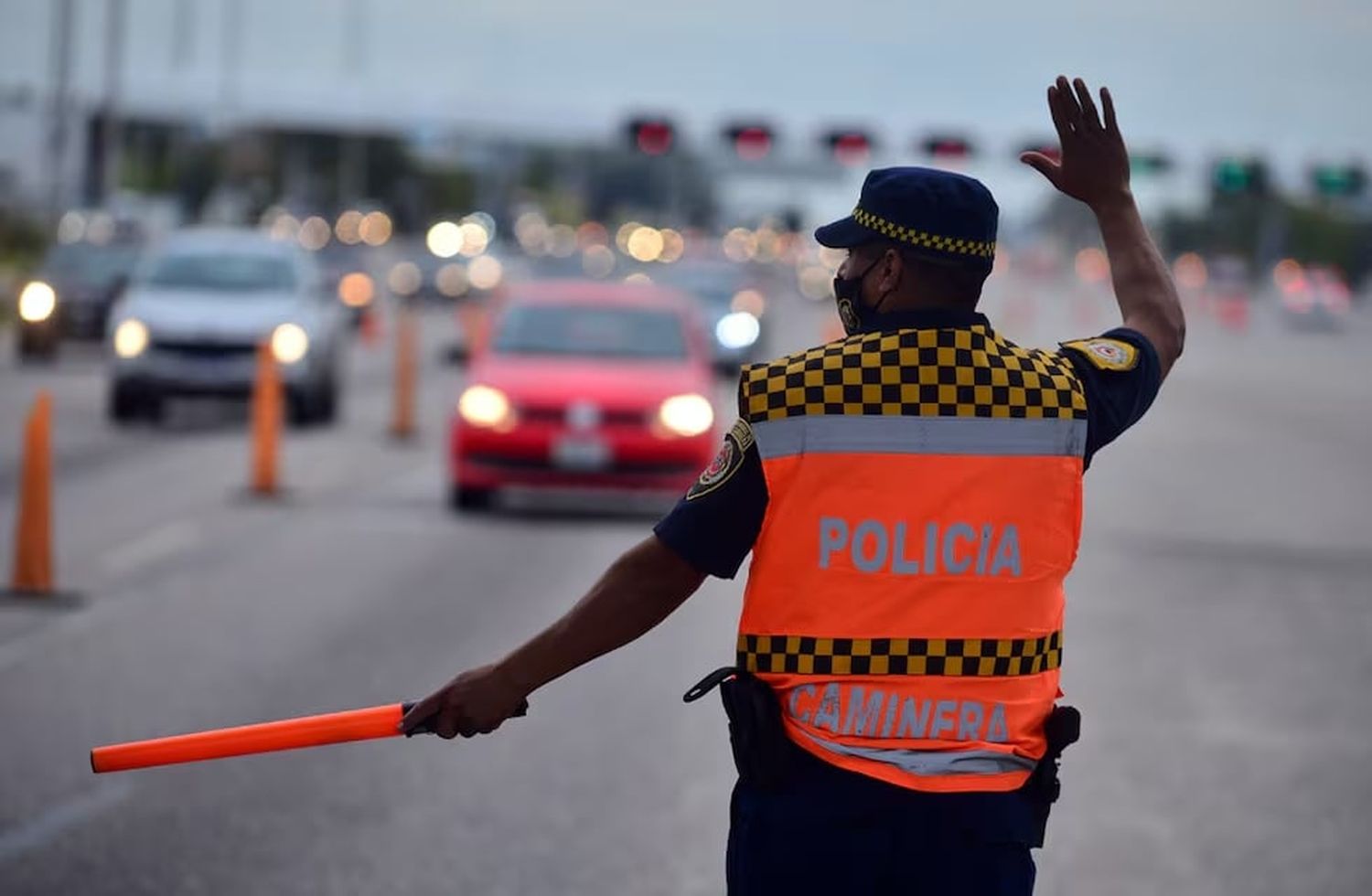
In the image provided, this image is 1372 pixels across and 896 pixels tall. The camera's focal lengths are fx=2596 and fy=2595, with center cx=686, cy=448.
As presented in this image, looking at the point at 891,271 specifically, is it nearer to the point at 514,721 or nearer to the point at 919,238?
the point at 919,238

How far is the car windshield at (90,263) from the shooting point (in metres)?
36.6

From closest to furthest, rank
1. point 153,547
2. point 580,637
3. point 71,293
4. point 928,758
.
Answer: point 928,758 < point 580,637 < point 153,547 < point 71,293

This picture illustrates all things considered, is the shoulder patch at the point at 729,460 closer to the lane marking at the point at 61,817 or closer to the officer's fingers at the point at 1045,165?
the officer's fingers at the point at 1045,165

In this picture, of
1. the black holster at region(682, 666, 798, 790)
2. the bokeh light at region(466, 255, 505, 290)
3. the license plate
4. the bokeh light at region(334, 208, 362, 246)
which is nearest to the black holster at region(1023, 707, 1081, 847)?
the black holster at region(682, 666, 798, 790)

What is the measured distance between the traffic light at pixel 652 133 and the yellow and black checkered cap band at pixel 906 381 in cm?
6574

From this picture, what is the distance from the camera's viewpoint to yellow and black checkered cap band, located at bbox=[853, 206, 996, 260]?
3.97m

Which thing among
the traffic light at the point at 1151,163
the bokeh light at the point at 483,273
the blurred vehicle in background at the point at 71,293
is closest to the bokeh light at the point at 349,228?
the traffic light at the point at 1151,163

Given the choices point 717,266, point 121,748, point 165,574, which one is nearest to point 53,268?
point 717,266

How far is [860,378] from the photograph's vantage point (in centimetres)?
394

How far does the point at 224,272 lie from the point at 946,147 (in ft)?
171

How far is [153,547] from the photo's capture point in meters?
15.3

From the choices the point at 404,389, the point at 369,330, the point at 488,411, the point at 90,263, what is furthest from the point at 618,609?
the point at 369,330

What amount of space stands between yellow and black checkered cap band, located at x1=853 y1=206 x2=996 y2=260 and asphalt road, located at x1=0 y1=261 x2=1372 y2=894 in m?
3.63

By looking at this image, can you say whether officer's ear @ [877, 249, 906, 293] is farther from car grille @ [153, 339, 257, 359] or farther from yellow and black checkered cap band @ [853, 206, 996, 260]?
car grille @ [153, 339, 257, 359]
